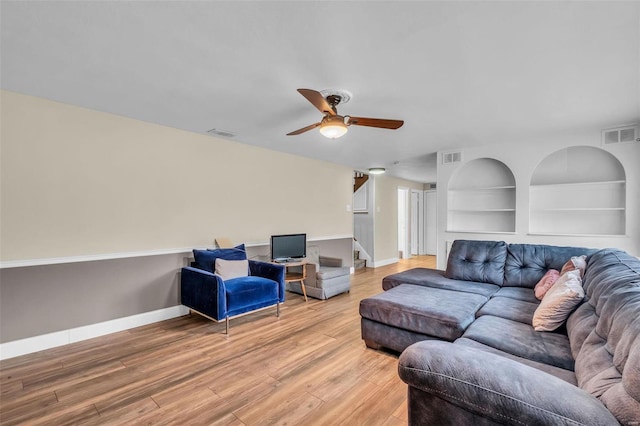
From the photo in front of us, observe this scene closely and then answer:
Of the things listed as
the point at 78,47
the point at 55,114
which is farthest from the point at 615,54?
the point at 55,114

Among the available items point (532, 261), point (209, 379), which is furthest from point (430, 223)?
point (209, 379)

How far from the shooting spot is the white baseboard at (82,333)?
2600 millimetres

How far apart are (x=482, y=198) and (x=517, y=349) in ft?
11.7

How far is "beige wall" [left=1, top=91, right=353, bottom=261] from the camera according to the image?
265cm

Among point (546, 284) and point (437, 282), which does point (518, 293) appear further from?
point (437, 282)

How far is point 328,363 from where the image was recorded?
2488 millimetres

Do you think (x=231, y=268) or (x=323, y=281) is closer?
A: (x=231, y=268)

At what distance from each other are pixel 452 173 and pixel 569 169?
1509 millimetres

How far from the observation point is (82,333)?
294 centimetres

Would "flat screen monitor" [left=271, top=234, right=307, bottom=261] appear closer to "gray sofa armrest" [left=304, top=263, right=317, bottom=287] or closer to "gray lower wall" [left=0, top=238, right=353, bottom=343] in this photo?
"gray sofa armrest" [left=304, top=263, right=317, bottom=287]

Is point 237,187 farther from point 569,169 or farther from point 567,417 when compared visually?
point 569,169

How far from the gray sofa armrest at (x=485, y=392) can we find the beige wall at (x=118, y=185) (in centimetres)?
327

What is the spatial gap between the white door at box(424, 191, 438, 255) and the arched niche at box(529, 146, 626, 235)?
4427 millimetres

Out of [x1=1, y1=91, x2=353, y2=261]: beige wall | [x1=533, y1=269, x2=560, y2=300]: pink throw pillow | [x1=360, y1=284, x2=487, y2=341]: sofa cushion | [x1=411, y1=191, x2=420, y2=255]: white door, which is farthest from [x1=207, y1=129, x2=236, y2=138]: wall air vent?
[x1=411, y1=191, x2=420, y2=255]: white door
